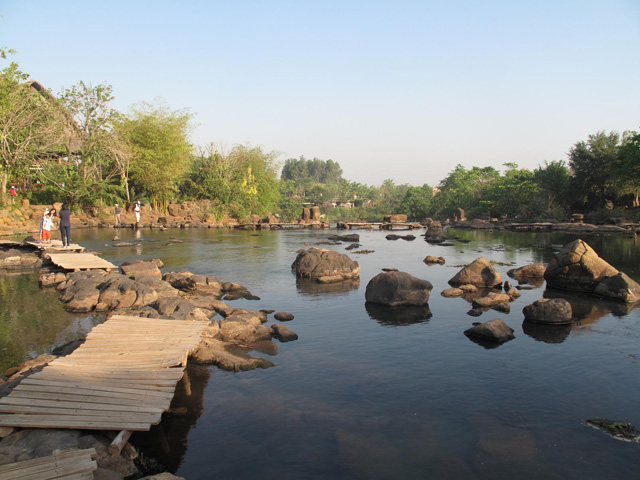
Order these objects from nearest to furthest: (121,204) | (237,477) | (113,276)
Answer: (237,477) → (113,276) → (121,204)

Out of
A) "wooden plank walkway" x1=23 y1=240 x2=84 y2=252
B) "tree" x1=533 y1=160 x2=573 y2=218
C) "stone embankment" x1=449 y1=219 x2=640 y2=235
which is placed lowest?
"wooden plank walkway" x1=23 y1=240 x2=84 y2=252

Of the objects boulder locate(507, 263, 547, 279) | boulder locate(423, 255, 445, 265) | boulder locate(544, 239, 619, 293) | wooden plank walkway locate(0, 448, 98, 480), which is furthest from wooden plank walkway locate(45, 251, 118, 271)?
boulder locate(544, 239, 619, 293)

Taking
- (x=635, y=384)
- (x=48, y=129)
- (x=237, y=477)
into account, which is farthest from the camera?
(x=48, y=129)

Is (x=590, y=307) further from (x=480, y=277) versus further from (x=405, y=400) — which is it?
(x=405, y=400)

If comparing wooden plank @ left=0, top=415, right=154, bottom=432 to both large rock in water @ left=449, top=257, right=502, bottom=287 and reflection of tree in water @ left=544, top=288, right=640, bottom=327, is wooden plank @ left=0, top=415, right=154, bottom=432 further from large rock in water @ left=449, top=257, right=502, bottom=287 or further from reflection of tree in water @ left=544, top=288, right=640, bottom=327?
large rock in water @ left=449, top=257, right=502, bottom=287

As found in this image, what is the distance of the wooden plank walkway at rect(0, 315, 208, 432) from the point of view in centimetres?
553

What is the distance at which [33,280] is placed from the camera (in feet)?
54.8

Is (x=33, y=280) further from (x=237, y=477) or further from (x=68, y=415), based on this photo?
(x=237, y=477)

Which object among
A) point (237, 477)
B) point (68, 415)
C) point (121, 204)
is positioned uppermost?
point (121, 204)

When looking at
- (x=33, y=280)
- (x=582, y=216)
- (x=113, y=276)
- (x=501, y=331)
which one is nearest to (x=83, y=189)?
(x=33, y=280)

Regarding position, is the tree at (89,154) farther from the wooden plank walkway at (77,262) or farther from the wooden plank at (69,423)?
the wooden plank at (69,423)

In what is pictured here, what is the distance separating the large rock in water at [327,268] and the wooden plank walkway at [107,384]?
958 centimetres

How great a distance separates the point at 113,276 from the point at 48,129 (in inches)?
1001

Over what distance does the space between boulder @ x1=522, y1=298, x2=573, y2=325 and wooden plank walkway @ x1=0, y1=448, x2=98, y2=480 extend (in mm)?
10621
